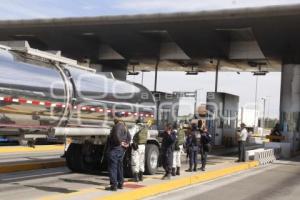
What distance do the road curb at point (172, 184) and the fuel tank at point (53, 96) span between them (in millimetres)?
1846

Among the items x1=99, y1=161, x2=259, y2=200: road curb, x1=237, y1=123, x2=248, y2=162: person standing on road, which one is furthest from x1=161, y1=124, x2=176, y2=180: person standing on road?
x1=237, y1=123, x2=248, y2=162: person standing on road

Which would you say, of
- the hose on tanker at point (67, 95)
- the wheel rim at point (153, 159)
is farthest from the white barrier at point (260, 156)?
the hose on tanker at point (67, 95)

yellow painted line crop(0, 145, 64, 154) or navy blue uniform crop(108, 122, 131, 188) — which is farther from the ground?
navy blue uniform crop(108, 122, 131, 188)

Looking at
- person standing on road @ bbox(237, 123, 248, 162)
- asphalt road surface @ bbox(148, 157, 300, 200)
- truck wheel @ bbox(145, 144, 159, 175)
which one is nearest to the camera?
asphalt road surface @ bbox(148, 157, 300, 200)

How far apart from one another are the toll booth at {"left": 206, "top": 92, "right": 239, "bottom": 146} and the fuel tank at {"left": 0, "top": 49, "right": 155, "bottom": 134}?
17691mm

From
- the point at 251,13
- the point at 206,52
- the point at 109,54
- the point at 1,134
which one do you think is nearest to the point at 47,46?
the point at 109,54

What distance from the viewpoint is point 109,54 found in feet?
116

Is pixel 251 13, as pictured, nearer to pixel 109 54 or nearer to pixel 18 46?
pixel 109 54

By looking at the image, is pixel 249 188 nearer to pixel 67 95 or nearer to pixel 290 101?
pixel 67 95

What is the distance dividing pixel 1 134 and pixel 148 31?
19.3m

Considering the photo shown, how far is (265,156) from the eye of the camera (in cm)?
2364

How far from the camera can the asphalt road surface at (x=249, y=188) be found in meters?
12.8

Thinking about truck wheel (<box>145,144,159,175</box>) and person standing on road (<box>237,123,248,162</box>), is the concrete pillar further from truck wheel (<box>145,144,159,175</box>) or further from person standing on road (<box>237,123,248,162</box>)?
truck wheel (<box>145,144,159,175</box>)

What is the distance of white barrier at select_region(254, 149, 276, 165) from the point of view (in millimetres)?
22728
